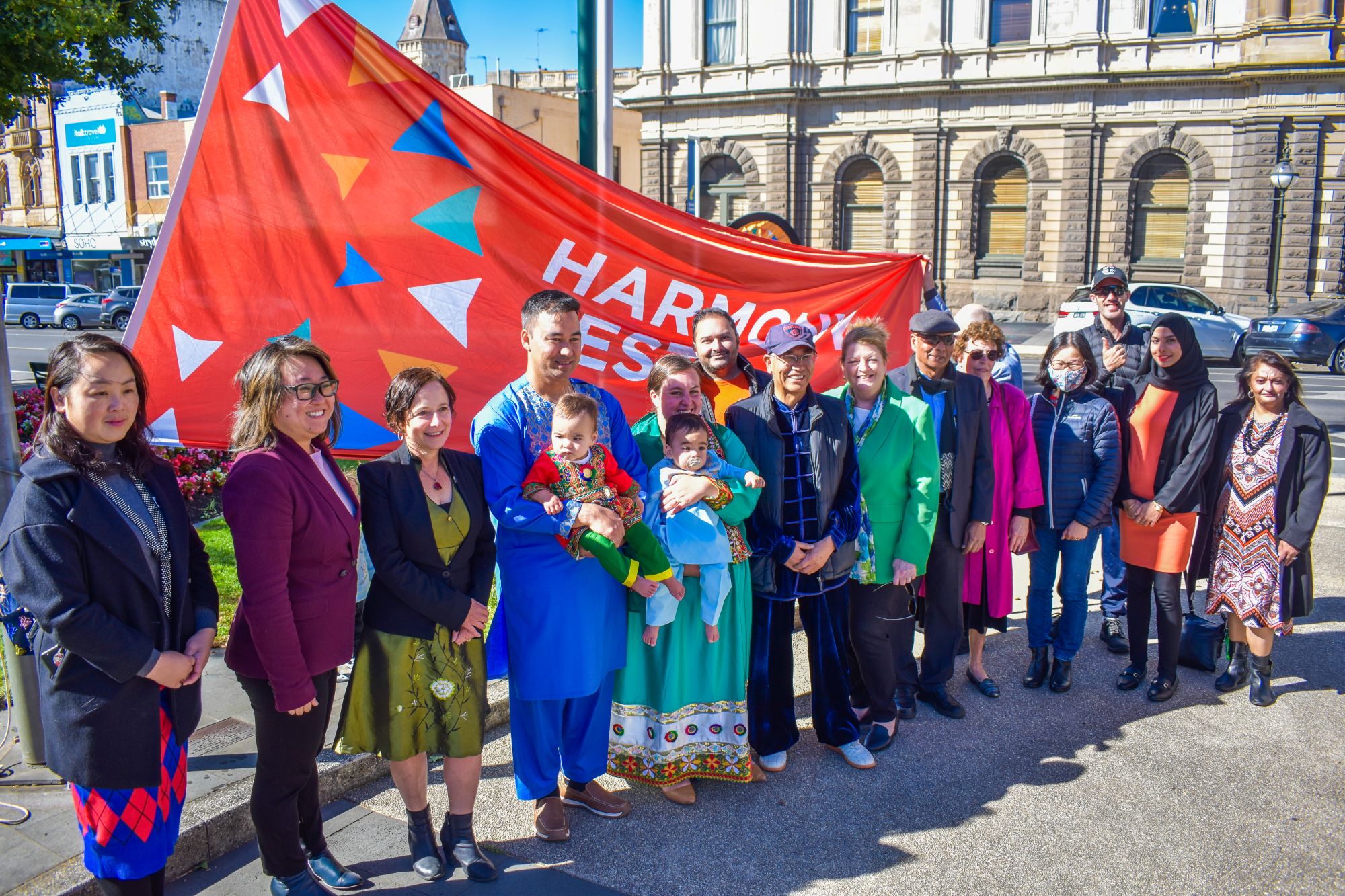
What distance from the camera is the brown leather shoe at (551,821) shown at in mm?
3625

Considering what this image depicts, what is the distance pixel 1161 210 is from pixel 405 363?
2731cm

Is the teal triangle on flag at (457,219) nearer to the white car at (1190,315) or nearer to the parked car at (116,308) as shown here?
the white car at (1190,315)

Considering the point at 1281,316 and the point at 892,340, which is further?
the point at 1281,316

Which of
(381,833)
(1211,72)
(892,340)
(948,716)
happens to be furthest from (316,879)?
(1211,72)

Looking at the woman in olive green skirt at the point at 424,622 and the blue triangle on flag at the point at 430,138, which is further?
the blue triangle on flag at the point at 430,138

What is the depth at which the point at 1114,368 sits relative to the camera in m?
5.48

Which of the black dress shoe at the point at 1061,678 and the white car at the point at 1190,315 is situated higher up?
the white car at the point at 1190,315

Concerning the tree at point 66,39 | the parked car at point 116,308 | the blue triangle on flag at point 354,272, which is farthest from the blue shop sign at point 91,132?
the blue triangle on flag at point 354,272

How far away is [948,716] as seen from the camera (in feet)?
15.6

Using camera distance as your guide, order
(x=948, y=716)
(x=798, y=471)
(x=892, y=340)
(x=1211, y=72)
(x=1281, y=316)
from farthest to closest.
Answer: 1. (x=1211, y=72)
2. (x=1281, y=316)
3. (x=892, y=340)
4. (x=948, y=716)
5. (x=798, y=471)

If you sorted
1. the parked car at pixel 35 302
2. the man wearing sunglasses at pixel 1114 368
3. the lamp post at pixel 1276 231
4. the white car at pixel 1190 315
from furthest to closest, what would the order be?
the parked car at pixel 35 302 → the lamp post at pixel 1276 231 → the white car at pixel 1190 315 → the man wearing sunglasses at pixel 1114 368

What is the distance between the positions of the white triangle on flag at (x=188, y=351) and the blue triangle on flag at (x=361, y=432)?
585 millimetres

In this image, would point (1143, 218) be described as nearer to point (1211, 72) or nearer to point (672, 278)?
point (1211, 72)

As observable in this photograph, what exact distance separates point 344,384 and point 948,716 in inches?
128
